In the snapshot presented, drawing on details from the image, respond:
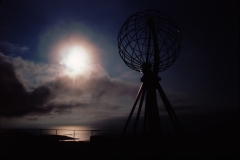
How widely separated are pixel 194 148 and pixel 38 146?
9.33 metres

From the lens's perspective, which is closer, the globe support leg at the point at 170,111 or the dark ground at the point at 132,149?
the dark ground at the point at 132,149

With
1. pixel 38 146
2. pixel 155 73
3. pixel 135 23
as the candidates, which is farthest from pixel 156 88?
pixel 38 146

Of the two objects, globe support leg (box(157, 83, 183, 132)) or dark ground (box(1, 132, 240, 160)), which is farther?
globe support leg (box(157, 83, 183, 132))

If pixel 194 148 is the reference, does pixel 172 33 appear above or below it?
above

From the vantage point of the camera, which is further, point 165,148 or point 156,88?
point 156,88

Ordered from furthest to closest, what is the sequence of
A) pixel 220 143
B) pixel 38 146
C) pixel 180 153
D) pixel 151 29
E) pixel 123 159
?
pixel 151 29 < pixel 38 146 < pixel 220 143 < pixel 180 153 < pixel 123 159

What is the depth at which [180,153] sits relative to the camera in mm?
7773

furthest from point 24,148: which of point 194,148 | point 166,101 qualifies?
point 166,101

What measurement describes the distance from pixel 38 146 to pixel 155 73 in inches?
404

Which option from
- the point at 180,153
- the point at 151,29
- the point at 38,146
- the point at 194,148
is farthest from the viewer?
the point at 151,29

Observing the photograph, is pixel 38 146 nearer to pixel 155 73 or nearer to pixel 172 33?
pixel 155 73

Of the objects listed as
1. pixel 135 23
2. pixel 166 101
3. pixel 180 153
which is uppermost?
pixel 135 23

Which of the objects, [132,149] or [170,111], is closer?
[132,149]

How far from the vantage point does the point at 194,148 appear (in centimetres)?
838
